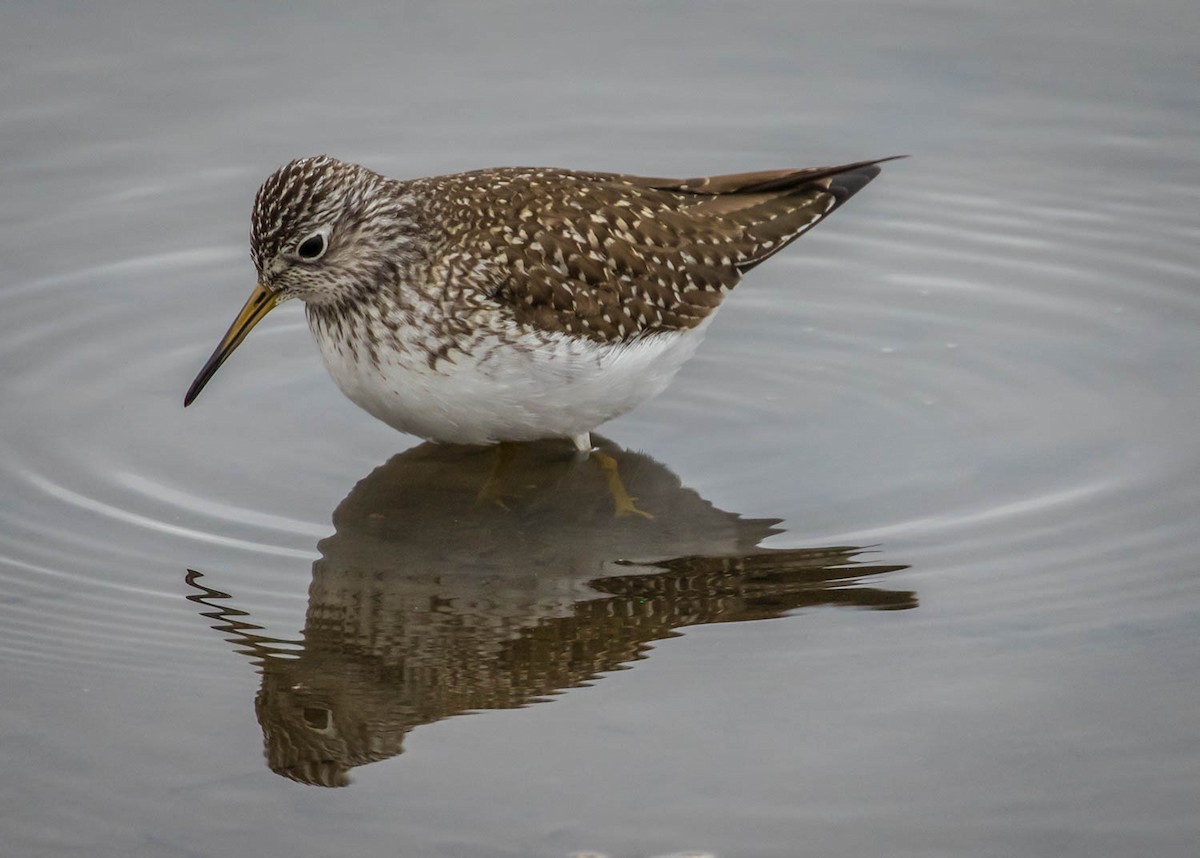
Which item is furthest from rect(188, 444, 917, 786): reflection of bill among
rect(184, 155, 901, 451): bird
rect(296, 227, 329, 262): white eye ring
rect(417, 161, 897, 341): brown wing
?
rect(296, 227, 329, 262): white eye ring

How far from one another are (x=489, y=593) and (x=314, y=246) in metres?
2.15

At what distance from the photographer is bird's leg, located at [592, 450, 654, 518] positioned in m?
8.77

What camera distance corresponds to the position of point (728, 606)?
25.4ft

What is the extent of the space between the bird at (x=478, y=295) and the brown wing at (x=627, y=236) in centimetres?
1

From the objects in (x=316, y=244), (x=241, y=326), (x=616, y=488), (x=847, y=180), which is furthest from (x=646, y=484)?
(x=847, y=180)

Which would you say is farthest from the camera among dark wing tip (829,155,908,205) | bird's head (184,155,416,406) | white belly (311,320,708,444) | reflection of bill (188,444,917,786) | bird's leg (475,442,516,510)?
dark wing tip (829,155,908,205)

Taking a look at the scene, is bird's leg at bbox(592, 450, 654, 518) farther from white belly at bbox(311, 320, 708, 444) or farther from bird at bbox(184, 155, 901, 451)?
white belly at bbox(311, 320, 708, 444)

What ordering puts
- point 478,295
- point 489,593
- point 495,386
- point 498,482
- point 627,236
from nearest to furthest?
1. point 489,593
2. point 495,386
3. point 478,295
4. point 498,482
5. point 627,236

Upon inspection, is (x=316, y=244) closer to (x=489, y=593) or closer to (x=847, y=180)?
(x=489, y=593)

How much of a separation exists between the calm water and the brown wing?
76cm

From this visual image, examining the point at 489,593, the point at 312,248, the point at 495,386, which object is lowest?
the point at 489,593

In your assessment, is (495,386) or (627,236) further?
(627,236)

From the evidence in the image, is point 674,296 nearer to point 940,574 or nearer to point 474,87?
point 940,574

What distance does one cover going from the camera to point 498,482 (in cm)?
920
